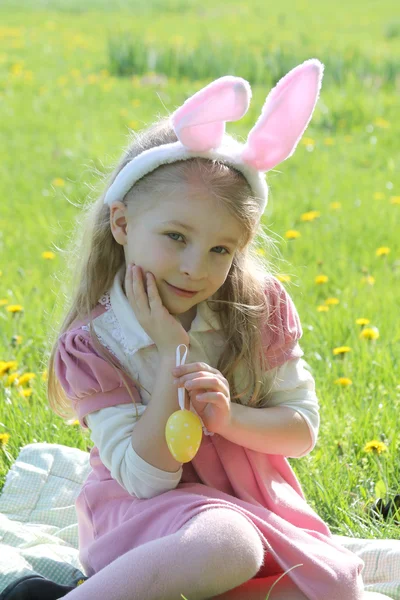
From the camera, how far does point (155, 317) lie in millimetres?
1826

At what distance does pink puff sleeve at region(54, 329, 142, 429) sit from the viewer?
1.83m

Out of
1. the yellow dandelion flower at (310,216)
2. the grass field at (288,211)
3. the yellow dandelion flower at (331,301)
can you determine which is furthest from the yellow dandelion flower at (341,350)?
the yellow dandelion flower at (310,216)

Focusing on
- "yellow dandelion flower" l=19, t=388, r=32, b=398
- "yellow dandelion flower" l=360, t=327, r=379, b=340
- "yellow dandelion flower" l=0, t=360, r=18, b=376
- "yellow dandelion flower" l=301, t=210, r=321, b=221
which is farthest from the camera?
"yellow dandelion flower" l=301, t=210, r=321, b=221

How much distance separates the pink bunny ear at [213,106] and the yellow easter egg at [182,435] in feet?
1.79

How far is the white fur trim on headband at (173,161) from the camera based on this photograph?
5.96 ft

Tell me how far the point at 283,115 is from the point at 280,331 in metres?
0.46

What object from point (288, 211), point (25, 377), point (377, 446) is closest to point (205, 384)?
point (377, 446)

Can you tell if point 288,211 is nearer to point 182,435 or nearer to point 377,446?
point 377,446

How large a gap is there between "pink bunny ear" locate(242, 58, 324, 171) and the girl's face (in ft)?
0.48

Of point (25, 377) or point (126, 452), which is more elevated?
point (126, 452)

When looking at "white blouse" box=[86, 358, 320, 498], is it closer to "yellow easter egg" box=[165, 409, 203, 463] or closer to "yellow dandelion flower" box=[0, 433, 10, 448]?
"yellow easter egg" box=[165, 409, 203, 463]

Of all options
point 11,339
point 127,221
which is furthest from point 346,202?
point 127,221

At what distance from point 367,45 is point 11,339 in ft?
27.3

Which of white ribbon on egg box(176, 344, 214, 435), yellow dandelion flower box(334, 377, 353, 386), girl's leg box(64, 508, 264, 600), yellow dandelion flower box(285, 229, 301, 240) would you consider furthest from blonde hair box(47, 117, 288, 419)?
yellow dandelion flower box(285, 229, 301, 240)
